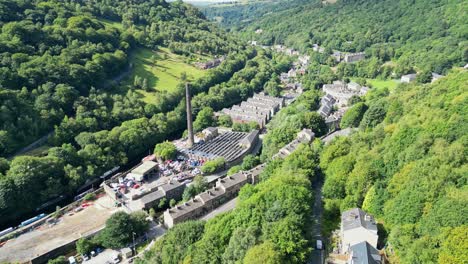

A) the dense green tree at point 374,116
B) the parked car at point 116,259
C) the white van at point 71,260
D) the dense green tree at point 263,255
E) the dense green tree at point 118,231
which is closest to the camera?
the dense green tree at point 263,255

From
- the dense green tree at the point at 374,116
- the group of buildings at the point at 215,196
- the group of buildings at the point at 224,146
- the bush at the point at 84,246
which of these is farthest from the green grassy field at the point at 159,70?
the dense green tree at the point at 374,116

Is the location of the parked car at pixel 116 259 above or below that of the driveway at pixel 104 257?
above

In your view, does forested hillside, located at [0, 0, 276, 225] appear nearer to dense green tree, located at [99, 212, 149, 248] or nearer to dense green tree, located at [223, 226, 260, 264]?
dense green tree, located at [99, 212, 149, 248]

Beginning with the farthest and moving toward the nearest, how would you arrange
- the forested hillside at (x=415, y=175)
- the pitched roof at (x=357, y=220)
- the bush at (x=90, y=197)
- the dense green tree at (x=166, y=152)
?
the dense green tree at (x=166, y=152)
the bush at (x=90, y=197)
the pitched roof at (x=357, y=220)
the forested hillside at (x=415, y=175)

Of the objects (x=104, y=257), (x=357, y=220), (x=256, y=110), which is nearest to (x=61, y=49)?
(x=256, y=110)

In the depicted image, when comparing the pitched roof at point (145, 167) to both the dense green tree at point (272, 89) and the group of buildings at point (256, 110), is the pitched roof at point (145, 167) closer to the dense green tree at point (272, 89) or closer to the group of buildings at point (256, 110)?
the group of buildings at point (256, 110)
